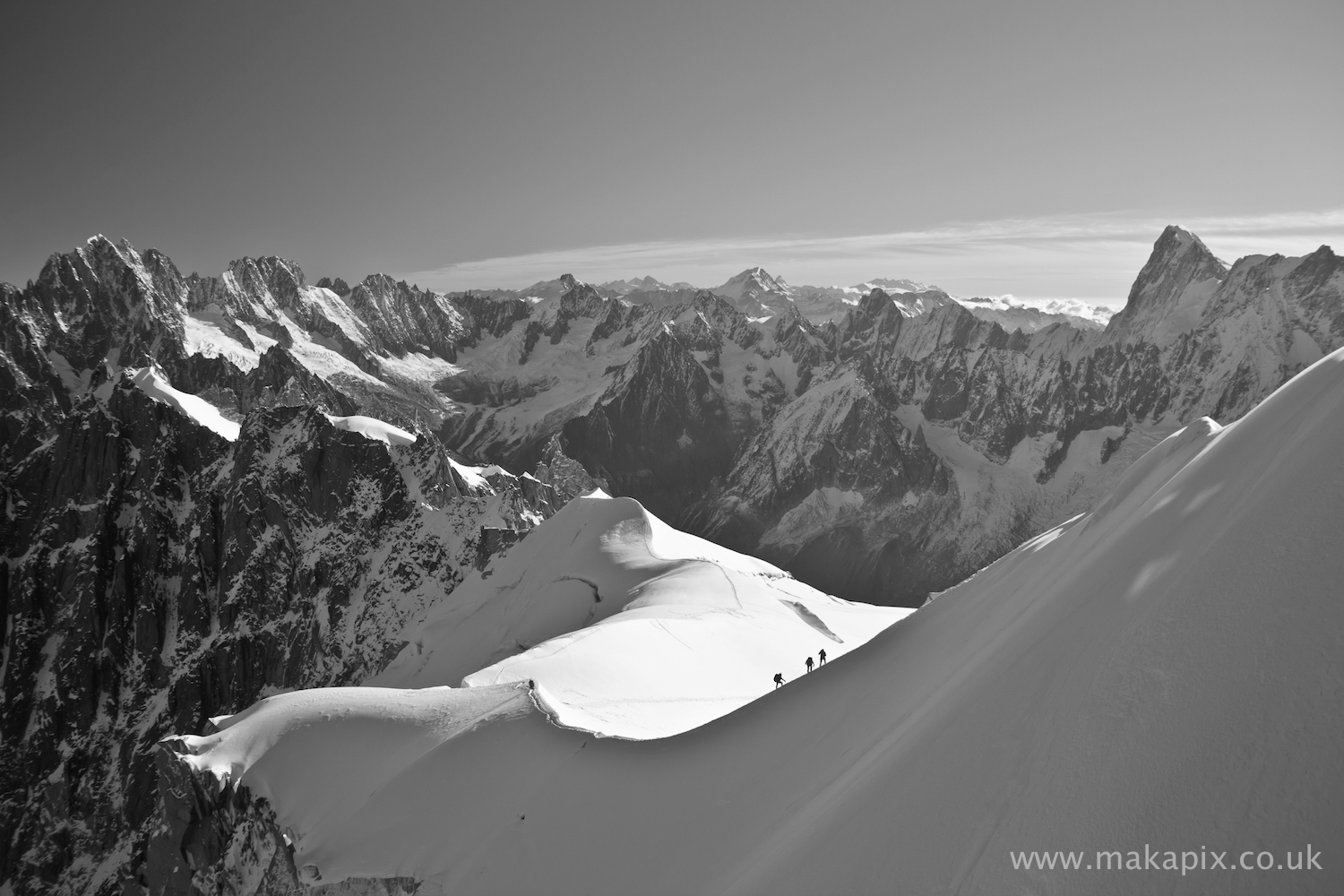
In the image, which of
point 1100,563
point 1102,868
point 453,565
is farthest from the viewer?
point 453,565

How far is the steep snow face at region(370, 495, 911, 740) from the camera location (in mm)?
48094

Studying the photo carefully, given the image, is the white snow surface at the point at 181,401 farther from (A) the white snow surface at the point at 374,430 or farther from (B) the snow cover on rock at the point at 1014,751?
(B) the snow cover on rock at the point at 1014,751

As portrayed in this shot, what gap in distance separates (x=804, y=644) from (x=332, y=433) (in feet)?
294

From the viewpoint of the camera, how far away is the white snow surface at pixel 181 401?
148375 mm

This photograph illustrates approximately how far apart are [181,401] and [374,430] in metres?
46.7

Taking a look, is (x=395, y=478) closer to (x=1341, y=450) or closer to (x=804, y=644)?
(x=804, y=644)

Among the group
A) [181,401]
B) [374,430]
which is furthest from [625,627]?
[181,401]

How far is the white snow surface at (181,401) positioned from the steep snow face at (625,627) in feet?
246

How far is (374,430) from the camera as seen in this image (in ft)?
437

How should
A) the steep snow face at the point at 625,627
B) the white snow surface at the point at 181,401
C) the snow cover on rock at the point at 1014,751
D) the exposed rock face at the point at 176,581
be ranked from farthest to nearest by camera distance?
the white snow surface at the point at 181,401 → the exposed rock face at the point at 176,581 → the steep snow face at the point at 625,627 → the snow cover on rock at the point at 1014,751

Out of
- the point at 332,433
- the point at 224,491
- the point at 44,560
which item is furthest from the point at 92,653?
the point at 332,433

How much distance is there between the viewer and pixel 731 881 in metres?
20.2

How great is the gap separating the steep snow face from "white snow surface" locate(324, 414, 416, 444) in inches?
1401

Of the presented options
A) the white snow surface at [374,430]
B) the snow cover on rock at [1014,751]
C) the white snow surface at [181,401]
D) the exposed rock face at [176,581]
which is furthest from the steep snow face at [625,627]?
the white snow surface at [181,401]
